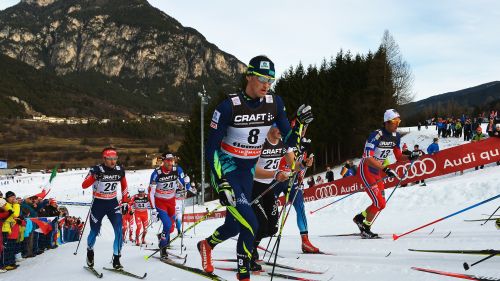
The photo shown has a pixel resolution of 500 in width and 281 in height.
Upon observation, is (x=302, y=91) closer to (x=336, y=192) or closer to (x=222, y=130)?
(x=336, y=192)

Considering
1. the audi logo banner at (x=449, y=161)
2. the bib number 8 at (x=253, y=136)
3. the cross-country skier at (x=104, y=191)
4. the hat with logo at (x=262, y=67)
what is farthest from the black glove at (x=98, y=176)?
the audi logo banner at (x=449, y=161)

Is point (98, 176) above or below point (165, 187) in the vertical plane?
above

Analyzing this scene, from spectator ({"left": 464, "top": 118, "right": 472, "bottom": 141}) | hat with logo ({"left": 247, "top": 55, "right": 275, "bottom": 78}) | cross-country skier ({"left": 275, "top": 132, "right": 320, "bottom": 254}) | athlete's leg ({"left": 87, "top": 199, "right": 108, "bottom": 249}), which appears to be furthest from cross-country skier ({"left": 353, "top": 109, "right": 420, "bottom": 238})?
spectator ({"left": 464, "top": 118, "right": 472, "bottom": 141})

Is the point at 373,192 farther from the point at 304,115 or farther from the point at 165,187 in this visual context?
the point at 165,187

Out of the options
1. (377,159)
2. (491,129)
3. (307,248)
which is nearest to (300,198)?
(307,248)

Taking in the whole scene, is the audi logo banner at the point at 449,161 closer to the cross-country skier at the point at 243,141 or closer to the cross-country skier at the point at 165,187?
the cross-country skier at the point at 165,187

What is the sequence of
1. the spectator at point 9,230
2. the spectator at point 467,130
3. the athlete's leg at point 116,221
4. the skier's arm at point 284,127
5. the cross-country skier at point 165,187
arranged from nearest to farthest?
the skier's arm at point 284,127
the athlete's leg at point 116,221
the spectator at point 9,230
the cross-country skier at point 165,187
the spectator at point 467,130

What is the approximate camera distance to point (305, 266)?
241 inches

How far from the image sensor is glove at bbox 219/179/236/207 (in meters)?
4.66

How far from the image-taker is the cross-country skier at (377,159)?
8367 mm

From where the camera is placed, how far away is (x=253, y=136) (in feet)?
16.9

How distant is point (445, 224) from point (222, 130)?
6.53 metres

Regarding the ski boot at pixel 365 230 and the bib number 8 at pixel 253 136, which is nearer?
the bib number 8 at pixel 253 136

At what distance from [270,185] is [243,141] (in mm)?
1692
